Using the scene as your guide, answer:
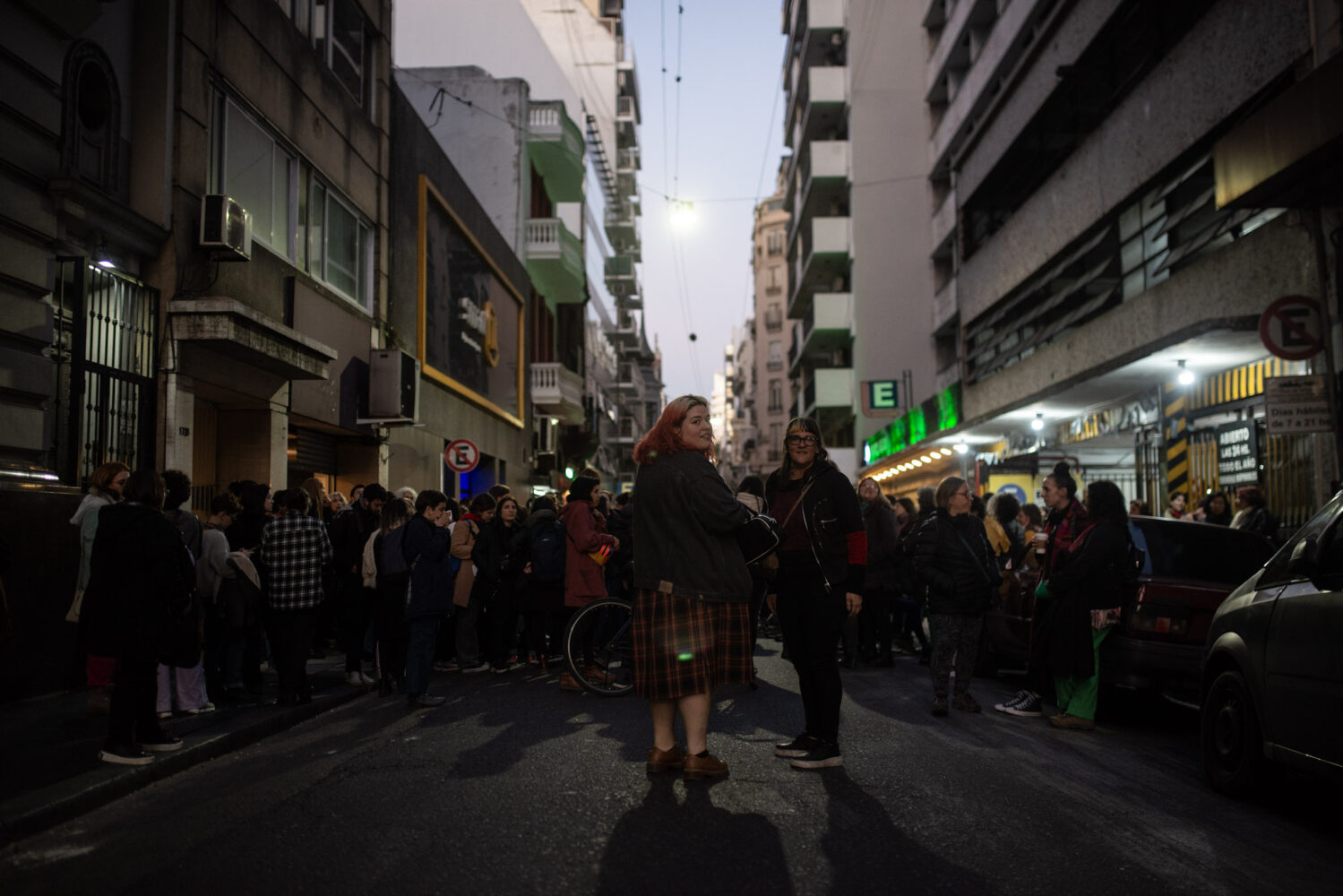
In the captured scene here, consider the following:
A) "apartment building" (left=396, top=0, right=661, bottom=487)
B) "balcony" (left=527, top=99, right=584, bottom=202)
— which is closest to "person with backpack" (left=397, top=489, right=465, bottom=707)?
"apartment building" (left=396, top=0, right=661, bottom=487)

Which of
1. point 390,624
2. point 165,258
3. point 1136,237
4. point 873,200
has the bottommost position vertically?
point 390,624

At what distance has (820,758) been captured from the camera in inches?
233

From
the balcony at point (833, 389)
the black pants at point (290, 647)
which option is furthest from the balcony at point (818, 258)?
the black pants at point (290, 647)

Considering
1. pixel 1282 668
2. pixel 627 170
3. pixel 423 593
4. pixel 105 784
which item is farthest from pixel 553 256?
pixel 627 170

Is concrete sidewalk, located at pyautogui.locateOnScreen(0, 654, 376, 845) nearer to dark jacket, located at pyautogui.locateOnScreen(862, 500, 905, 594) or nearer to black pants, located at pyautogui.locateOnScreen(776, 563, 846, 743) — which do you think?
black pants, located at pyautogui.locateOnScreen(776, 563, 846, 743)

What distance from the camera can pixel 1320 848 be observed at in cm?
460

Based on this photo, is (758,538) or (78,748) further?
(78,748)

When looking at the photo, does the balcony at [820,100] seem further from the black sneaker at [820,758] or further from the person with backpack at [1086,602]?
the black sneaker at [820,758]

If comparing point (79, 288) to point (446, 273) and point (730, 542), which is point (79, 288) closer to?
point (730, 542)

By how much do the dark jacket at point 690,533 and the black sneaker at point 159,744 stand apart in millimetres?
2962

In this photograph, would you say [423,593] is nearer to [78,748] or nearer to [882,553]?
[78,748]

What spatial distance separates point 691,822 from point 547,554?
589cm

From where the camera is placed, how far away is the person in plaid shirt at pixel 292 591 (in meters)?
8.29

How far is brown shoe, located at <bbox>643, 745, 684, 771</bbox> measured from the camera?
18.4 feet
